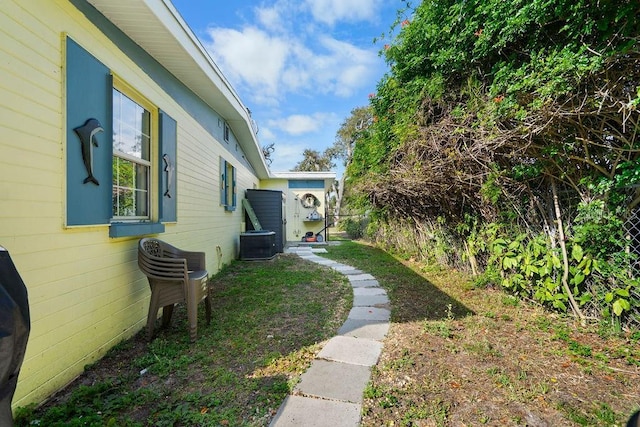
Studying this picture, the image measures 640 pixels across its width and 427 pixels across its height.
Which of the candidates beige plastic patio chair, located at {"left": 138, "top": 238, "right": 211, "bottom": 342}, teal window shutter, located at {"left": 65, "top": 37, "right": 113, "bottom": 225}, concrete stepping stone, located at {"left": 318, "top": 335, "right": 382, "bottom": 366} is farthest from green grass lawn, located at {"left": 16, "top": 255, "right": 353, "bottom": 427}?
teal window shutter, located at {"left": 65, "top": 37, "right": 113, "bottom": 225}

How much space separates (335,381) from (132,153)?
2923 millimetres

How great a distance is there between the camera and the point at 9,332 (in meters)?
0.92

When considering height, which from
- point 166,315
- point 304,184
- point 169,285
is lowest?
point 166,315

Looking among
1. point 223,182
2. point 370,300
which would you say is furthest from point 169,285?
point 223,182

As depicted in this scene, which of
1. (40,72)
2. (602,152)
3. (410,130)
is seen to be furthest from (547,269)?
(40,72)

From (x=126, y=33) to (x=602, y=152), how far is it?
4.53 m

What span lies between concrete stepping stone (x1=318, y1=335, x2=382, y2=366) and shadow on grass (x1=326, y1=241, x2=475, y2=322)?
2.26 feet

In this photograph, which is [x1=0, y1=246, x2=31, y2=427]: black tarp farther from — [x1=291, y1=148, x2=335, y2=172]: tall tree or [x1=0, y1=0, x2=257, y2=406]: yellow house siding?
[x1=291, y1=148, x2=335, y2=172]: tall tree

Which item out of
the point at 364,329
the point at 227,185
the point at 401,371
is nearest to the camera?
the point at 401,371

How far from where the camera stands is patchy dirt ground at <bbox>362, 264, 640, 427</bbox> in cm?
173

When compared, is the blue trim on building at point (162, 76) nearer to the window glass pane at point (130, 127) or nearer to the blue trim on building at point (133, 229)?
the window glass pane at point (130, 127)

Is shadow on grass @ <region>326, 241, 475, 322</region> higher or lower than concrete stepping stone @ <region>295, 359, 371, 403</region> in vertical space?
higher

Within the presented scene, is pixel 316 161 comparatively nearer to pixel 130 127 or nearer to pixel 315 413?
pixel 130 127

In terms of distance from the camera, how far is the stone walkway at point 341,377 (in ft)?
5.63
